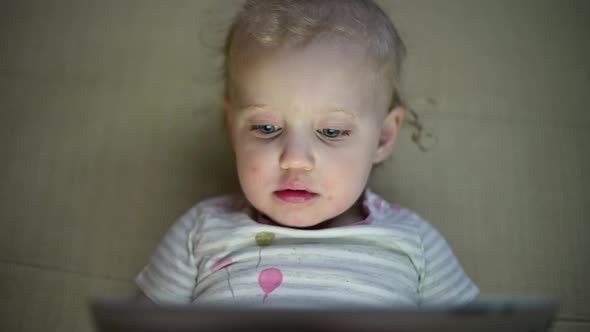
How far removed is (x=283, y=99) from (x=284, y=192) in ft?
0.47

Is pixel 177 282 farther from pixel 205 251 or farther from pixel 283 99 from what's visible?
pixel 283 99

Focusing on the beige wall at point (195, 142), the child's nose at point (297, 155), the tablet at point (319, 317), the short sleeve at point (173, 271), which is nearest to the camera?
the tablet at point (319, 317)

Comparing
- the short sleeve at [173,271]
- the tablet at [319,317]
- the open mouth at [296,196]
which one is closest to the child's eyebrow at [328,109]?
the open mouth at [296,196]

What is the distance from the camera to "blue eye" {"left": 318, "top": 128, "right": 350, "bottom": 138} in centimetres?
81

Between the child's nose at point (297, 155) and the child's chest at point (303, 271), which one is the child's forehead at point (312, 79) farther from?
the child's chest at point (303, 271)

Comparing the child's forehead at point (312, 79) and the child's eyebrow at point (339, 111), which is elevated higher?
the child's forehead at point (312, 79)

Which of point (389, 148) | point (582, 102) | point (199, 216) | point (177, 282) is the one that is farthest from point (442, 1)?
point (177, 282)

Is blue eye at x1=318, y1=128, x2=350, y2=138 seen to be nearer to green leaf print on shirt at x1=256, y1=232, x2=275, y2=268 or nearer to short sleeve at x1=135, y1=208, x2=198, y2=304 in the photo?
green leaf print on shirt at x1=256, y1=232, x2=275, y2=268

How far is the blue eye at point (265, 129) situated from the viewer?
2.71ft

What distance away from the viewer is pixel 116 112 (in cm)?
117

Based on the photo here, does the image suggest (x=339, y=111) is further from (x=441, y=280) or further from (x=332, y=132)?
(x=441, y=280)

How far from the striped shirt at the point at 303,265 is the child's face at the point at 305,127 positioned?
0.05 m

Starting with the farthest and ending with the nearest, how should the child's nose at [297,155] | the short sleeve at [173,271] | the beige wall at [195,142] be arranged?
1. the beige wall at [195,142]
2. the short sleeve at [173,271]
3. the child's nose at [297,155]

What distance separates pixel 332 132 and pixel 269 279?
25 centimetres
